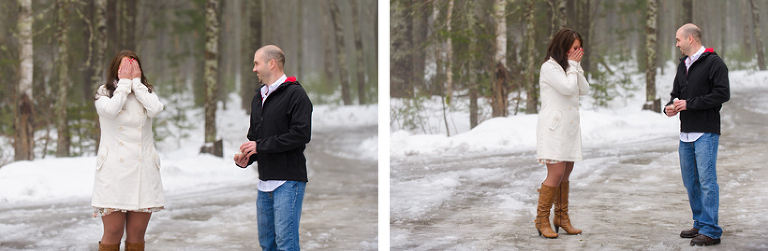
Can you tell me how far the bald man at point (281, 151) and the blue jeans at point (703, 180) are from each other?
249 centimetres

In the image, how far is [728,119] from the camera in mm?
5172

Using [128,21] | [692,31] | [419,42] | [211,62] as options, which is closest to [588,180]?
[692,31]

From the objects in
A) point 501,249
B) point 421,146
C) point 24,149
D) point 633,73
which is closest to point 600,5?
point 633,73

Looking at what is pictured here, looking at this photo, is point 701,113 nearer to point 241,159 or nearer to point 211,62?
point 241,159

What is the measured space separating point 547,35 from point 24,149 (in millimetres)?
7660

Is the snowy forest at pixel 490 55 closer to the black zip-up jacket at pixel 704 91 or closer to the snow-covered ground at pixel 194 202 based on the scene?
the black zip-up jacket at pixel 704 91

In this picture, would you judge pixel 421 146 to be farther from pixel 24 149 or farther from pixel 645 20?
pixel 24 149

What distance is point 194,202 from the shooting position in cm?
854

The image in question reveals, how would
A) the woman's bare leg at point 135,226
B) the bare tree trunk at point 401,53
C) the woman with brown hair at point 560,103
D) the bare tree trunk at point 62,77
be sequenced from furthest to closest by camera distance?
the bare tree trunk at point 62,77, the bare tree trunk at point 401,53, the woman with brown hair at point 560,103, the woman's bare leg at point 135,226

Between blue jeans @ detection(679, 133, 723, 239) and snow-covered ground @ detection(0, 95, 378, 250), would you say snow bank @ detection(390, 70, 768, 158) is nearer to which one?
blue jeans @ detection(679, 133, 723, 239)

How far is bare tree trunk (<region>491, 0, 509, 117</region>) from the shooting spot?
6.47 m

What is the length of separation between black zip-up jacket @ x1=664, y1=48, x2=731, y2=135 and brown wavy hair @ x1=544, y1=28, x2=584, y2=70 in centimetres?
68

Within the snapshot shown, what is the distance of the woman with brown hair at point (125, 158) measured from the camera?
387 cm

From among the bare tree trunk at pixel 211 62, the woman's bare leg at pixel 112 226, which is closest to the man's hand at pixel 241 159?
the woman's bare leg at pixel 112 226
